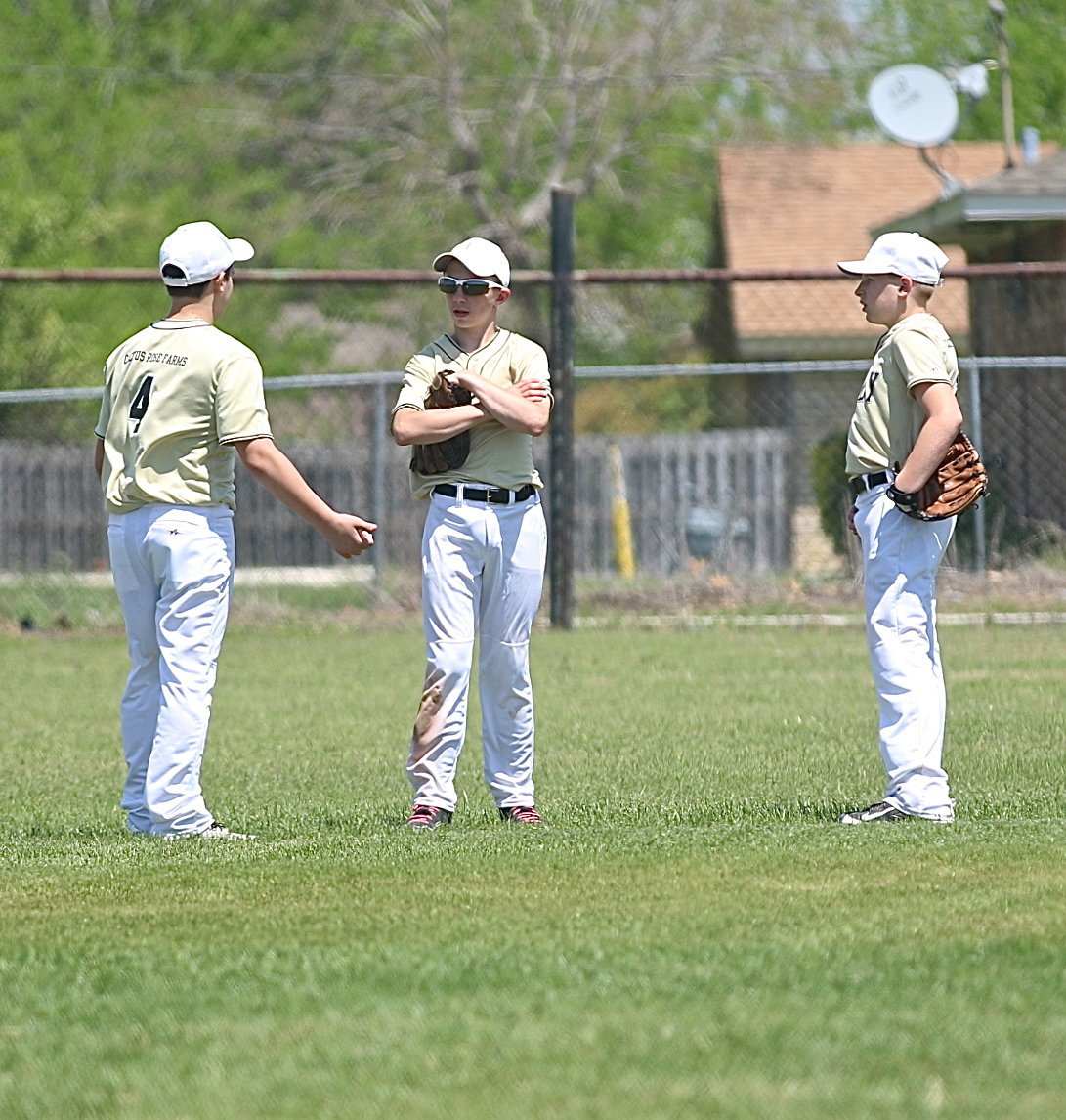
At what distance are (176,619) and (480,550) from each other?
1048mm

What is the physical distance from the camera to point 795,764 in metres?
7.98

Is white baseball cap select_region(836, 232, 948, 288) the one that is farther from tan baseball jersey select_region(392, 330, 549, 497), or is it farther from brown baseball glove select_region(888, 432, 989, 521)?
tan baseball jersey select_region(392, 330, 549, 497)

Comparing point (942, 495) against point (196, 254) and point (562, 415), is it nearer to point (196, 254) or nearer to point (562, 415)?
point (196, 254)

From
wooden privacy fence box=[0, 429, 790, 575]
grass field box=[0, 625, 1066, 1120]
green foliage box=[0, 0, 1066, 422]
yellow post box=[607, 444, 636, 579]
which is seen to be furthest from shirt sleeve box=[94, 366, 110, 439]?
green foliage box=[0, 0, 1066, 422]

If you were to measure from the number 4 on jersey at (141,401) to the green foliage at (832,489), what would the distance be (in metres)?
11.5

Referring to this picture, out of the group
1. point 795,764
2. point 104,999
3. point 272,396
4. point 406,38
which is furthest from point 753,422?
point 104,999

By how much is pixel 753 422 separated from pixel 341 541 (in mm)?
22524

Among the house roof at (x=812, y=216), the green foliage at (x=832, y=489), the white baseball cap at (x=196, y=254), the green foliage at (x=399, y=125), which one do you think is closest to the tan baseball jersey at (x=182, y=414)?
the white baseball cap at (x=196, y=254)

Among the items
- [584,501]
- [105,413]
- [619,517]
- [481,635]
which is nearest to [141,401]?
[105,413]

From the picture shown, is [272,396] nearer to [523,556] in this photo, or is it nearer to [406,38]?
[406,38]

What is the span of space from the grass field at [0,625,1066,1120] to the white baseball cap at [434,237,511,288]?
6.22 feet

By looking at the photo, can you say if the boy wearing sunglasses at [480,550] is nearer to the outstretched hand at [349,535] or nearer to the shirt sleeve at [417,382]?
the shirt sleeve at [417,382]

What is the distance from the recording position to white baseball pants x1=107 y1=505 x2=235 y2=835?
6.36m

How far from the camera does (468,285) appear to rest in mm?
6711
